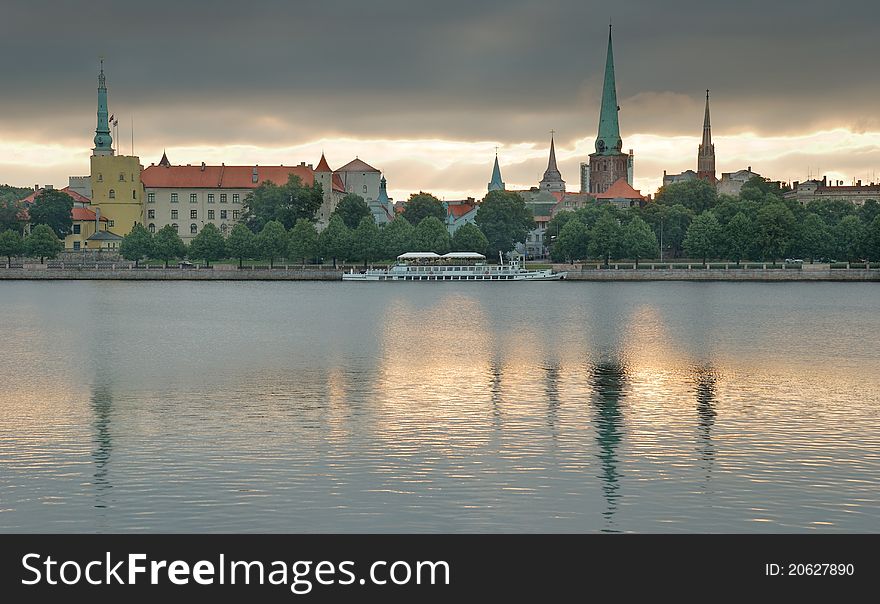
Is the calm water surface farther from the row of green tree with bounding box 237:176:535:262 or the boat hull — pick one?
the row of green tree with bounding box 237:176:535:262

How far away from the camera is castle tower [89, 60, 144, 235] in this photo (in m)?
171

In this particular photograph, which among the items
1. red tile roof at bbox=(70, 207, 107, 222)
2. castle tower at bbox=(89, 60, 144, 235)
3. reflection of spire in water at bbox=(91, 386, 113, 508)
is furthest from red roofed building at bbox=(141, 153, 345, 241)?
reflection of spire in water at bbox=(91, 386, 113, 508)

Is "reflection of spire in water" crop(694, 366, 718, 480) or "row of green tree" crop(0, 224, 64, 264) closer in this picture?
"reflection of spire in water" crop(694, 366, 718, 480)

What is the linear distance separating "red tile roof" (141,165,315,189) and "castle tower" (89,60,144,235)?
3595 mm

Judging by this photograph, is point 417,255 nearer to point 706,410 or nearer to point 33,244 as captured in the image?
point 33,244

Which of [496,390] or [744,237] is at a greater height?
[744,237]

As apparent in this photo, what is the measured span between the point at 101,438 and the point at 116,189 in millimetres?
151942

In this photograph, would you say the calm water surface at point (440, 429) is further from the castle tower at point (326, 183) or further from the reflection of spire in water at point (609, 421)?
the castle tower at point (326, 183)

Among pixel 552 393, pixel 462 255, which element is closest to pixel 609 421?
pixel 552 393

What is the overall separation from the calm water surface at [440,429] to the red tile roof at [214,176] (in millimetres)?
118798

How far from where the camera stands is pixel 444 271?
144 meters

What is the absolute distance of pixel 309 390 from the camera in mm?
35500
